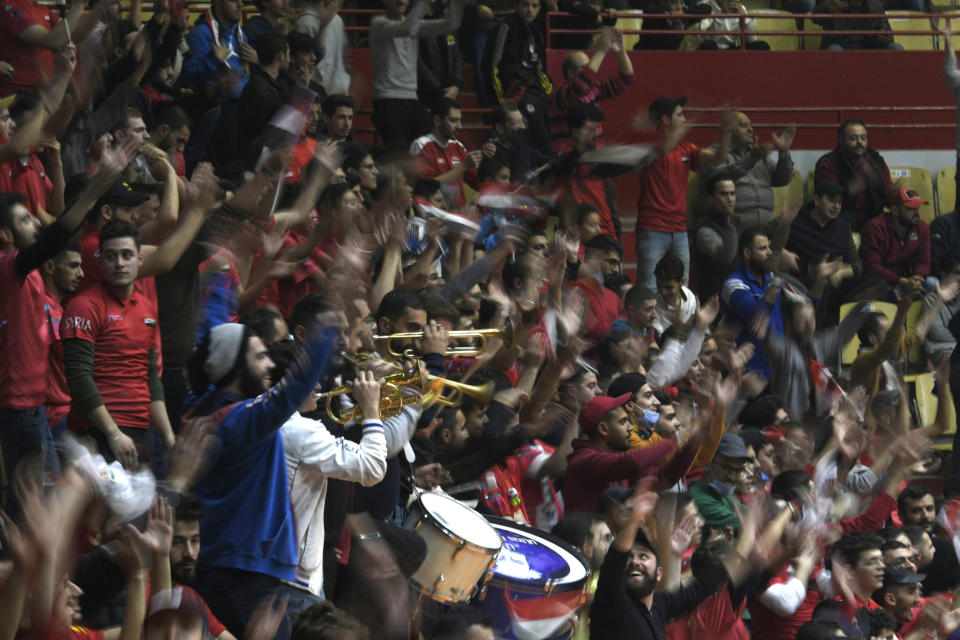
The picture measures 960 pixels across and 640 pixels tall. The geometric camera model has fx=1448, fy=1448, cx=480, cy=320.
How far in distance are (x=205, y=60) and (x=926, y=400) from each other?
580 centimetres

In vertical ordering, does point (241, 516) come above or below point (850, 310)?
above

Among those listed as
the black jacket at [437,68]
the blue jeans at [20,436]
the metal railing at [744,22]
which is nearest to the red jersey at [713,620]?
the blue jeans at [20,436]

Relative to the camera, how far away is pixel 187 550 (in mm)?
4500

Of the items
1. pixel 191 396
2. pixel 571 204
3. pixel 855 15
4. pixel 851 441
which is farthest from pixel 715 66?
pixel 191 396

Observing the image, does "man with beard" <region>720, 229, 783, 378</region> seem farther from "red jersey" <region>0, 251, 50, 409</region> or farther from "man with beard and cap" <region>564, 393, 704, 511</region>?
"red jersey" <region>0, 251, 50, 409</region>

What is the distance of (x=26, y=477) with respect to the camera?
462 centimetres

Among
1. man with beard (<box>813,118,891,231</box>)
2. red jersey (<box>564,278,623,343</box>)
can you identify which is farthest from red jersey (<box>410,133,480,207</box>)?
man with beard (<box>813,118,891,231</box>)

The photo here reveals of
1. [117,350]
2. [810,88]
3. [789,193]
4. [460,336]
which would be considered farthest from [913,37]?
[117,350]

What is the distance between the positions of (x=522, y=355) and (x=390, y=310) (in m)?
1.64

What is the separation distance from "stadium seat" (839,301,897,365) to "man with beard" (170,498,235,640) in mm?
7184

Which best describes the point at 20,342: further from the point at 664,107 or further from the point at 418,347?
the point at 664,107

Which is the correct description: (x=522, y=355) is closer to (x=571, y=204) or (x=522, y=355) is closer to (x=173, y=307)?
(x=173, y=307)

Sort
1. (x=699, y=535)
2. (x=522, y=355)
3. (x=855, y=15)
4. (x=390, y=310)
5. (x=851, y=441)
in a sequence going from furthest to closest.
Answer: (x=855, y=15) → (x=851, y=441) → (x=522, y=355) → (x=699, y=535) → (x=390, y=310)

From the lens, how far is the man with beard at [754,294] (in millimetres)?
9969
